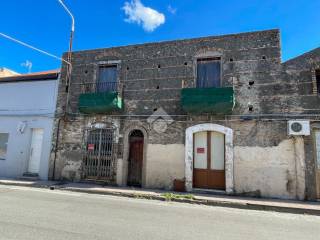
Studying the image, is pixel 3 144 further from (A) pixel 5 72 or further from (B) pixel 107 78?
(A) pixel 5 72

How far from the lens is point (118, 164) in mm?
11234

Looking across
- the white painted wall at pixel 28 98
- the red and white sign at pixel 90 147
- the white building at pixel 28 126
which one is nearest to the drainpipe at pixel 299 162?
the red and white sign at pixel 90 147

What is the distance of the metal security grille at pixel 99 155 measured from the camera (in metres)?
11.4

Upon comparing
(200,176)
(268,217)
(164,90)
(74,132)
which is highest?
(164,90)

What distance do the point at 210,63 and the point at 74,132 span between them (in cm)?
741

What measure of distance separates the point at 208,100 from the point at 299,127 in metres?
3.56

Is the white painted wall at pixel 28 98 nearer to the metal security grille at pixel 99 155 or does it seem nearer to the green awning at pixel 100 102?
the green awning at pixel 100 102

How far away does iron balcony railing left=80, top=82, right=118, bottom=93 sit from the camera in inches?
478

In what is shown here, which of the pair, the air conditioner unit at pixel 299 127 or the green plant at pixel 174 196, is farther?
the air conditioner unit at pixel 299 127

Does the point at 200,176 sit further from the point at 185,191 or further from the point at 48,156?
the point at 48,156

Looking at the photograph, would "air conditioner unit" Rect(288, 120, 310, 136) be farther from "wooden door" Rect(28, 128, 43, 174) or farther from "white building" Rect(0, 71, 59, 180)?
"wooden door" Rect(28, 128, 43, 174)

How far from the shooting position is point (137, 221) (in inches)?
225

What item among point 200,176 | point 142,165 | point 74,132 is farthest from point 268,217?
point 74,132

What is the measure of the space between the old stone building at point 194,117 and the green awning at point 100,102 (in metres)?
0.05
